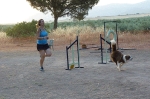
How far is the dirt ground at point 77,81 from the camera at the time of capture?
7.65m

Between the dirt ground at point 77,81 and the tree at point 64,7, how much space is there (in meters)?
21.7

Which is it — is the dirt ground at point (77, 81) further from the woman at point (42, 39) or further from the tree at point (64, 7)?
the tree at point (64, 7)

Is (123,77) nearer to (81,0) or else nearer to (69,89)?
(69,89)

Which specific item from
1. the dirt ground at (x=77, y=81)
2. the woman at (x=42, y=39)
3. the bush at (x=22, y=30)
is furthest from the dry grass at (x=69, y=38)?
the woman at (x=42, y=39)

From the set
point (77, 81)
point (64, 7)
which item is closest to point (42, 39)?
point (77, 81)

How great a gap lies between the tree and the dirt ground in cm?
2168

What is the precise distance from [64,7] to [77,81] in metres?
25.7

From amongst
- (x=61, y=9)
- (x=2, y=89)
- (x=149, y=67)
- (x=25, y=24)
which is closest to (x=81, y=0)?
(x=61, y=9)

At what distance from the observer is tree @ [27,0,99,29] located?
111 feet

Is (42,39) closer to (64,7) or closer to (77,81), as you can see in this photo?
(77,81)

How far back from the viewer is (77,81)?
30.1 feet

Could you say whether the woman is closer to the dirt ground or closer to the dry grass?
the dirt ground

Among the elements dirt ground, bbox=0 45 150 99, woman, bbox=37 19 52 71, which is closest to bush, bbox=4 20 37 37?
dirt ground, bbox=0 45 150 99

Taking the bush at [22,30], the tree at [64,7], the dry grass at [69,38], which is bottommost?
the dry grass at [69,38]
